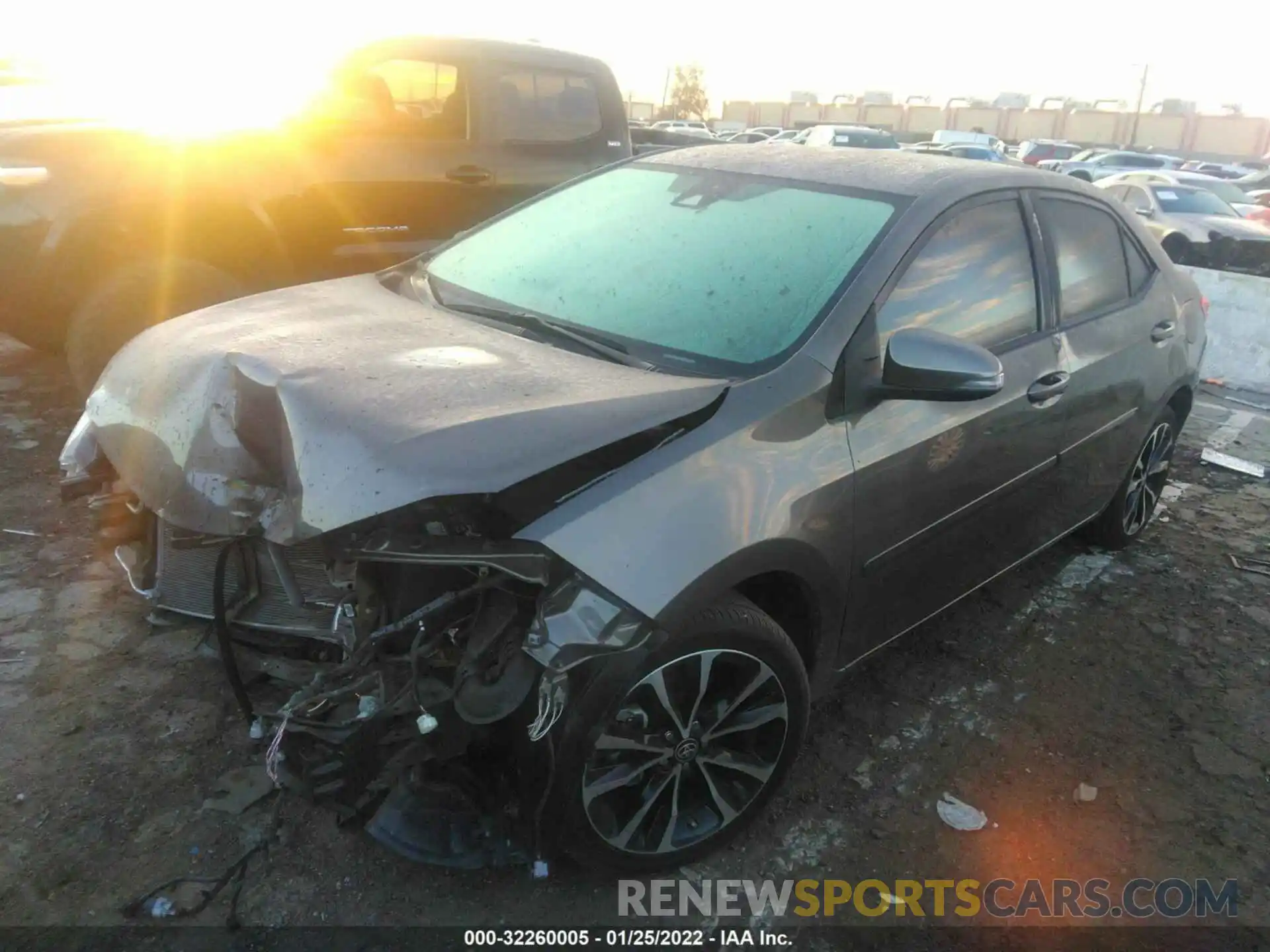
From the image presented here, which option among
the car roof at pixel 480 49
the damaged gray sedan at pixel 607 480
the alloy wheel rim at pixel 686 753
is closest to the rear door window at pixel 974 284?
the damaged gray sedan at pixel 607 480

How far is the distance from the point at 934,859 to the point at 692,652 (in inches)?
39.3

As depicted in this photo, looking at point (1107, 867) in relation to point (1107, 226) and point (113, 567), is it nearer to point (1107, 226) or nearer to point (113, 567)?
point (1107, 226)

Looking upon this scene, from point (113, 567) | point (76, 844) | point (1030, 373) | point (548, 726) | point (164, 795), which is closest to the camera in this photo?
point (548, 726)

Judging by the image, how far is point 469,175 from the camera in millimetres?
5512

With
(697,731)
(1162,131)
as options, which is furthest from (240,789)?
(1162,131)

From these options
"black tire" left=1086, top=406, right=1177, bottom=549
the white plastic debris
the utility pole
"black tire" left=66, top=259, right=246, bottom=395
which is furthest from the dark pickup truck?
the utility pole

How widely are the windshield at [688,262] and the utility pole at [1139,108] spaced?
179 feet

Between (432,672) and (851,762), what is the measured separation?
1.43 m

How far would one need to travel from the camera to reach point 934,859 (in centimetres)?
257

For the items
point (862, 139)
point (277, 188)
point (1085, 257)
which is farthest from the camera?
point (862, 139)

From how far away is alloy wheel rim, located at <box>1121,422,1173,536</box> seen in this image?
13.8 ft

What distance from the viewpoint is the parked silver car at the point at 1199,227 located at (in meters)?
11.9

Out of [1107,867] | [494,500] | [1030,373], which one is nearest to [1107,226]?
[1030,373]

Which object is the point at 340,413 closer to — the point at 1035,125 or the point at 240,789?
the point at 240,789
